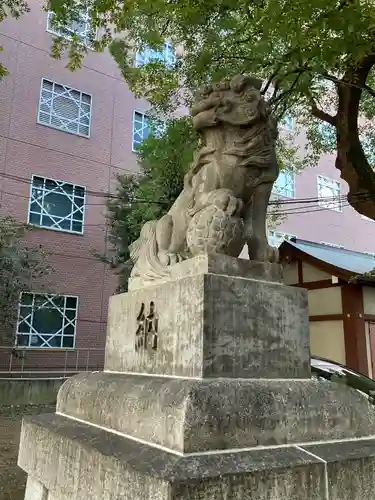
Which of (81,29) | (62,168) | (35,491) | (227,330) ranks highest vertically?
(81,29)

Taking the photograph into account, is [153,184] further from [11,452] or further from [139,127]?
[11,452]

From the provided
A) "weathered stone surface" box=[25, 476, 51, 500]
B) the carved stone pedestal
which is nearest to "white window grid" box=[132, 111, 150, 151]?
the carved stone pedestal

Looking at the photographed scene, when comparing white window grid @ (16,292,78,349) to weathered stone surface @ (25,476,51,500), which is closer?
weathered stone surface @ (25,476,51,500)

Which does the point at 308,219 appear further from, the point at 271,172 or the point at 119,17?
the point at 271,172

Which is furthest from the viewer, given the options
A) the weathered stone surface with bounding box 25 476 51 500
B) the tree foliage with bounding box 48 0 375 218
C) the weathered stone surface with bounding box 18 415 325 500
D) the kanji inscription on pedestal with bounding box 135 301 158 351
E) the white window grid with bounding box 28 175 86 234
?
the white window grid with bounding box 28 175 86 234

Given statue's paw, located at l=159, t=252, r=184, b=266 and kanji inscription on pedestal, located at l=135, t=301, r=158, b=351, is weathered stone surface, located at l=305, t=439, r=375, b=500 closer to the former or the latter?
kanji inscription on pedestal, located at l=135, t=301, r=158, b=351

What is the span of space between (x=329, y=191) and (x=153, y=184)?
41.3 ft

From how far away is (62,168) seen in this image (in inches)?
502

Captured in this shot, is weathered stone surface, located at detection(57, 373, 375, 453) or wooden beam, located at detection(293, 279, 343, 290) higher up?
wooden beam, located at detection(293, 279, 343, 290)

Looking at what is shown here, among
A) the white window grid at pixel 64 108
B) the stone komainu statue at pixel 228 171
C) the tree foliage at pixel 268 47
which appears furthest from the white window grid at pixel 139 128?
the stone komainu statue at pixel 228 171

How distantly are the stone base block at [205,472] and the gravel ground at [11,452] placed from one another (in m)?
2.29

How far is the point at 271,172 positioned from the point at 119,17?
15.9 ft

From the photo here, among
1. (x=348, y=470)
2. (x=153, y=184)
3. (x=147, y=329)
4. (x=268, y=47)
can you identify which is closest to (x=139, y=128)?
(x=153, y=184)

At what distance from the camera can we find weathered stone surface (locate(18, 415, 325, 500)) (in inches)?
66.2
